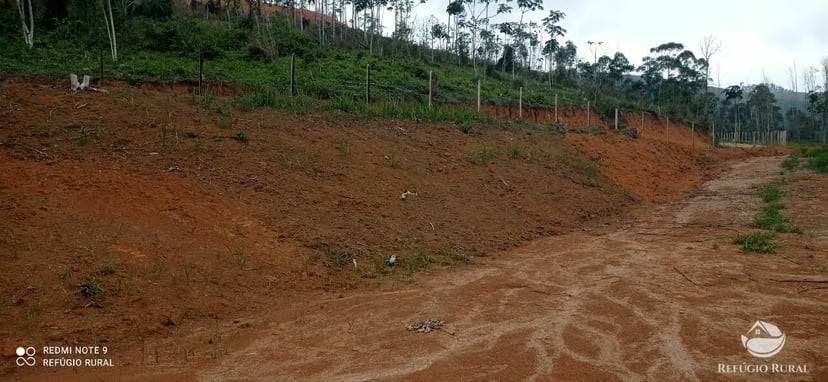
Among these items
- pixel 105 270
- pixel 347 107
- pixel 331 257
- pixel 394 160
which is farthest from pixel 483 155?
pixel 105 270

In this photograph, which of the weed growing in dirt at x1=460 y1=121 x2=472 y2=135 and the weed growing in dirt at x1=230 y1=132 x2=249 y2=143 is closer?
the weed growing in dirt at x1=230 y1=132 x2=249 y2=143

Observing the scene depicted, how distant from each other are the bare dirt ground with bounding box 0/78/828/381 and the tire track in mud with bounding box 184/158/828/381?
0.08ft

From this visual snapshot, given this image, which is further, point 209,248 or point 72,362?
point 209,248

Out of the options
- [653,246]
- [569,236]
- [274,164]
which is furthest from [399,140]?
[653,246]

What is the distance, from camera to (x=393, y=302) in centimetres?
495

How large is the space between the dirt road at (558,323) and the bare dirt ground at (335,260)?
0.03 metres

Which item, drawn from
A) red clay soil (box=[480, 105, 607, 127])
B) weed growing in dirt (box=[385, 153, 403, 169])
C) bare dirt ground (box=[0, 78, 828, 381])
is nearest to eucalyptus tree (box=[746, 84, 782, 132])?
red clay soil (box=[480, 105, 607, 127])

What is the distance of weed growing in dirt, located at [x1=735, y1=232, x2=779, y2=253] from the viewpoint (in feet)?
21.8

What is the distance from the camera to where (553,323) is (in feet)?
13.9

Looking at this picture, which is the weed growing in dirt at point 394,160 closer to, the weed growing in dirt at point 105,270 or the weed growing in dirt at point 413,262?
the weed growing in dirt at point 413,262

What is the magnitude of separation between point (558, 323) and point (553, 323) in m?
0.04

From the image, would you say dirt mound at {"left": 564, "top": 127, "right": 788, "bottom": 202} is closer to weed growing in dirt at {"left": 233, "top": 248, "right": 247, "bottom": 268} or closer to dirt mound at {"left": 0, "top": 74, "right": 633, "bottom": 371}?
dirt mound at {"left": 0, "top": 74, "right": 633, "bottom": 371}

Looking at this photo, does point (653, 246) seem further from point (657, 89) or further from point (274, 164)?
point (657, 89)

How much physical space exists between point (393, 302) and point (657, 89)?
56.6 meters
